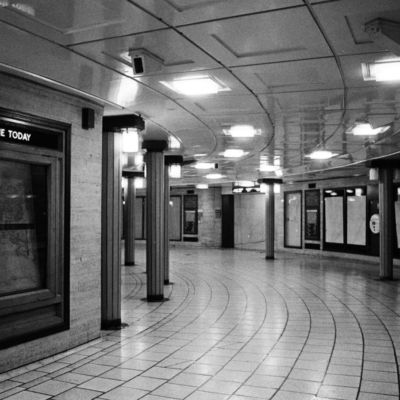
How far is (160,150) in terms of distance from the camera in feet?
33.1

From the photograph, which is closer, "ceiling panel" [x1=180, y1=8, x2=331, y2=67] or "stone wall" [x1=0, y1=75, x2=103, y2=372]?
"ceiling panel" [x1=180, y1=8, x2=331, y2=67]

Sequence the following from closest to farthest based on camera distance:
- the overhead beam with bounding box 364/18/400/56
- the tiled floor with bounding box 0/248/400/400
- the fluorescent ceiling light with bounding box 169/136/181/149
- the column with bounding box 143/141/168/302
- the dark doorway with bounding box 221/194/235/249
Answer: the overhead beam with bounding box 364/18/400/56 < the tiled floor with bounding box 0/248/400/400 < the fluorescent ceiling light with bounding box 169/136/181/149 < the column with bounding box 143/141/168/302 < the dark doorway with bounding box 221/194/235/249

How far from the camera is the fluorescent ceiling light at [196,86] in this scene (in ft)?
17.7

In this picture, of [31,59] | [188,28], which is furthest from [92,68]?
[188,28]

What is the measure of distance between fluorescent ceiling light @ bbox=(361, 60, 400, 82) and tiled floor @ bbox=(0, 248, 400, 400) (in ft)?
10.6

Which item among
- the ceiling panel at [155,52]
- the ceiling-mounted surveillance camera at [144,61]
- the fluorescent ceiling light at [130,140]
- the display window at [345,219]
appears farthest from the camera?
the display window at [345,219]

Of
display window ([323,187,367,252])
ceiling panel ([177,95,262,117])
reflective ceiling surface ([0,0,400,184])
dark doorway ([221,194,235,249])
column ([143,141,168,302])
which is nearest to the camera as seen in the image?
reflective ceiling surface ([0,0,400,184])

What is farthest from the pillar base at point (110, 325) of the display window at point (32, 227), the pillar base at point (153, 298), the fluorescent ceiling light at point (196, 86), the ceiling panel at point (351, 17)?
the ceiling panel at point (351, 17)

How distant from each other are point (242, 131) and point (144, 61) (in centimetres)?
408

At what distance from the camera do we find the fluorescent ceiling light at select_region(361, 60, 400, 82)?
4.79m

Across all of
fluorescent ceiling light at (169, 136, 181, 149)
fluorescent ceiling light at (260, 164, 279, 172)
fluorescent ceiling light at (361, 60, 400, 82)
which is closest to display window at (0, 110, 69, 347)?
fluorescent ceiling light at (169, 136, 181, 149)

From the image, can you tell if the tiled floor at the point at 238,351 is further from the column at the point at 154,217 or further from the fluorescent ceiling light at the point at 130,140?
the fluorescent ceiling light at the point at 130,140

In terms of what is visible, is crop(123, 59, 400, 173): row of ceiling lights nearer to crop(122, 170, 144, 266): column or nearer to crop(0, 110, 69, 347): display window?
crop(0, 110, 69, 347): display window

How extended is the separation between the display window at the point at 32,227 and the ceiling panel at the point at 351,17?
3638 mm
